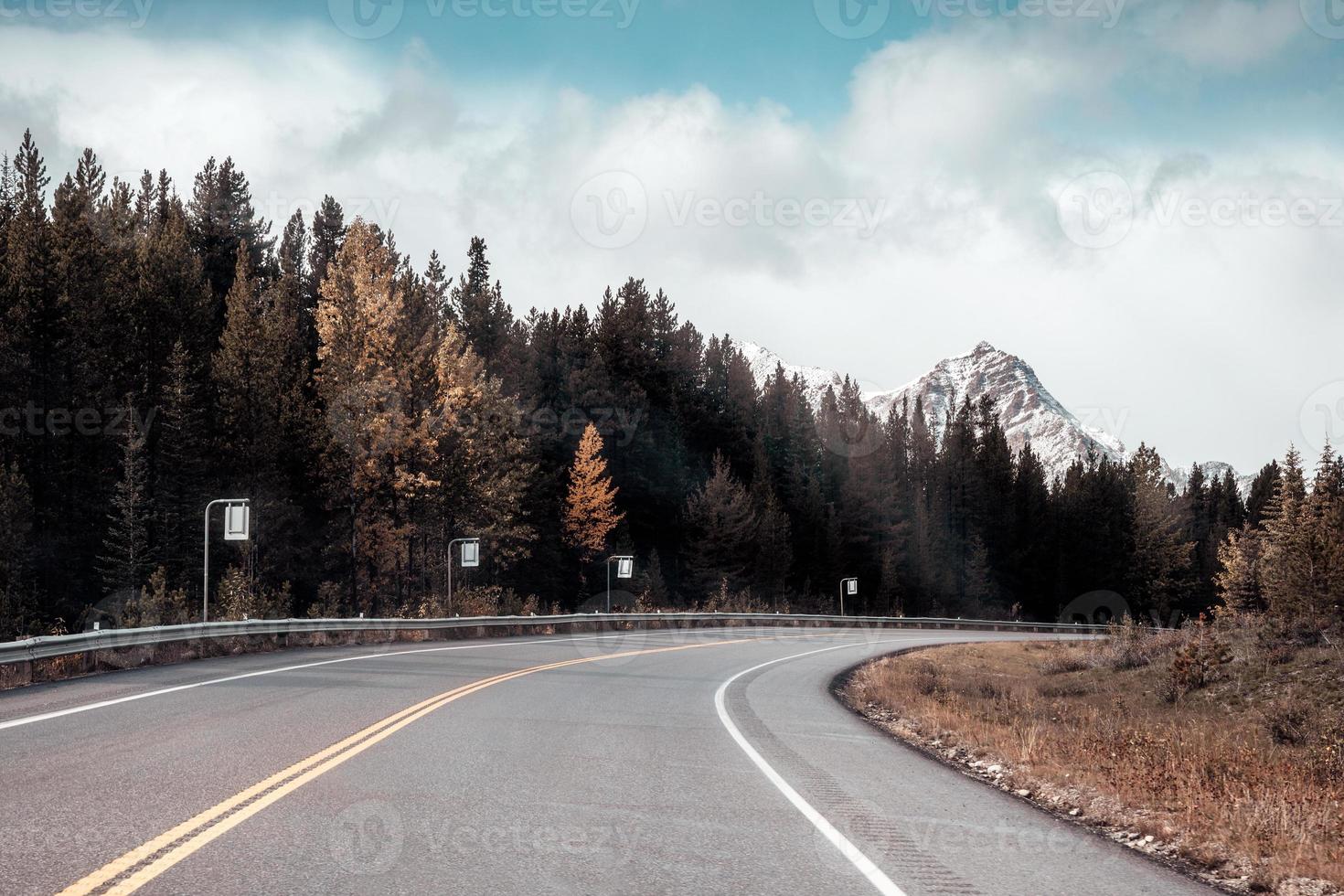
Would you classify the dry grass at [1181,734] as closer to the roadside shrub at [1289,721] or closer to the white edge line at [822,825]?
the roadside shrub at [1289,721]

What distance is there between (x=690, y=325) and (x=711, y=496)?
3604 centimetres

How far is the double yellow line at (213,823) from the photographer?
4.93 metres

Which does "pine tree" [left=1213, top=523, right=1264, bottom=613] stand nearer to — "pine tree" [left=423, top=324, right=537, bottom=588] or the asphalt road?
"pine tree" [left=423, top=324, right=537, bottom=588]

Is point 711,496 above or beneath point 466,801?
above

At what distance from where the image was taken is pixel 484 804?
7105 mm

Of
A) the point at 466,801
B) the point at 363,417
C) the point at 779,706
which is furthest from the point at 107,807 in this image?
the point at 363,417

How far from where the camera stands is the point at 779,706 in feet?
51.6

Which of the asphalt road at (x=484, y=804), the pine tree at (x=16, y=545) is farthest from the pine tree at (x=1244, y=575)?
the pine tree at (x=16, y=545)

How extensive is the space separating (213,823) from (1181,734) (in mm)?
11372

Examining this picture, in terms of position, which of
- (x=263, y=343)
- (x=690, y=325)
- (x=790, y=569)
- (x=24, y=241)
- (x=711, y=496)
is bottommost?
(x=790, y=569)

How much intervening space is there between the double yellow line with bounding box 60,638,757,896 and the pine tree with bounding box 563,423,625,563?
61.7 metres

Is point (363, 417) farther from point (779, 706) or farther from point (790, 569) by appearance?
point (790, 569)

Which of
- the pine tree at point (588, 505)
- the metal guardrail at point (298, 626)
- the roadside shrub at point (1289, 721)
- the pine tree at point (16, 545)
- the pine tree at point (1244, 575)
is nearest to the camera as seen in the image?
the roadside shrub at point (1289, 721)

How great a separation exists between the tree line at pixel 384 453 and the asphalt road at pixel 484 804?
17224 mm
